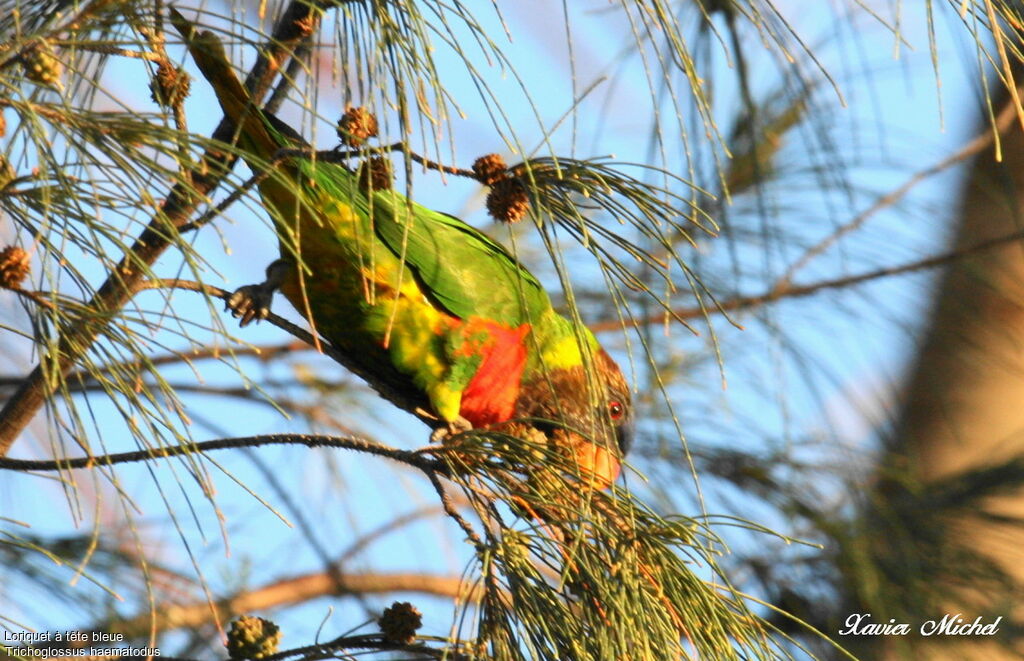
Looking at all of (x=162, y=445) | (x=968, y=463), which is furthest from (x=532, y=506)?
(x=968, y=463)

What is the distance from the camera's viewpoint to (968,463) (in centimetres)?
306

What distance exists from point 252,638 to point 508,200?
0.65m

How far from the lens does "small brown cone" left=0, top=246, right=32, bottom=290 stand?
110 centimetres

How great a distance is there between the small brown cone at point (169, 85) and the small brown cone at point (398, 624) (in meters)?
0.66

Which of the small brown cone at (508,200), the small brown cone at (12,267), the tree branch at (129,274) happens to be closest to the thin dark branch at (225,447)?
the tree branch at (129,274)

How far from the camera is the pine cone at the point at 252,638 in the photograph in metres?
1.33

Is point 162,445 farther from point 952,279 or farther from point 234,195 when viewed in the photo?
point 952,279

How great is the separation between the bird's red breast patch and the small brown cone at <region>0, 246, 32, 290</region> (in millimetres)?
933

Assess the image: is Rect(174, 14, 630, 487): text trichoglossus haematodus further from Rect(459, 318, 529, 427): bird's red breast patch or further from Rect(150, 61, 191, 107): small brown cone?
Rect(150, 61, 191, 107): small brown cone

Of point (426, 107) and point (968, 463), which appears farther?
point (968, 463)

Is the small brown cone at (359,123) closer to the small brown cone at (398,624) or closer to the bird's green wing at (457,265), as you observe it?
the small brown cone at (398,624)

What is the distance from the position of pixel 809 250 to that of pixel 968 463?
Answer: 1.15 metres
